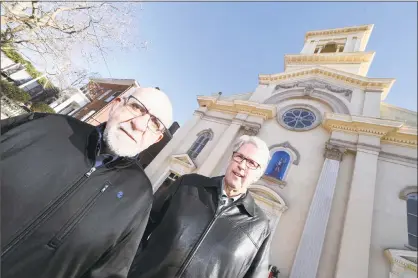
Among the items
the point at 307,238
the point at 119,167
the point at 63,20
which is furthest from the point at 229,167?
the point at 63,20

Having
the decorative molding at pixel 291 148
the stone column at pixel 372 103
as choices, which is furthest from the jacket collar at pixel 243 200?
the stone column at pixel 372 103

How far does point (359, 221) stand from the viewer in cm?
749

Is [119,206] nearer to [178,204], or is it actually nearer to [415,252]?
[178,204]

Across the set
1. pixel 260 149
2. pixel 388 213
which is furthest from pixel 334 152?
pixel 260 149

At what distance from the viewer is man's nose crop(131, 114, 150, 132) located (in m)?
2.05

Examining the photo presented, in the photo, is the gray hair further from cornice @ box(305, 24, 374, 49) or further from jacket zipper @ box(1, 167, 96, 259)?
cornice @ box(305, 24, 374, 49)

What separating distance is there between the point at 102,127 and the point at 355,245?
8618 mm

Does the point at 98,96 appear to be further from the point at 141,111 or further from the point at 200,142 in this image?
the point at 141,111

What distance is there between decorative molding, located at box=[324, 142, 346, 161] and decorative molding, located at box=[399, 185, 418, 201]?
2422 mm

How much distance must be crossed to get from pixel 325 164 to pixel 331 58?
11.8 meters

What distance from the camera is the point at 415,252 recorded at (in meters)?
6.50

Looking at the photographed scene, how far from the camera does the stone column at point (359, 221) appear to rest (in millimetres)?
6719

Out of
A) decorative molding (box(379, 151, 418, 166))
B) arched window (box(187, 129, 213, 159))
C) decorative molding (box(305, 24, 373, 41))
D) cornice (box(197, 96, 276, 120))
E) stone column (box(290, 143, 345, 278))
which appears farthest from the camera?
decorative molding (box(305, 24, 373, 41))

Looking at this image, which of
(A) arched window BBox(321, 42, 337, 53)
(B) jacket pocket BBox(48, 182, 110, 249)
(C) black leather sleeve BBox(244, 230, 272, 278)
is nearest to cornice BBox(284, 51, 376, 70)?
(A) arched window BBox(321, 42, 337, 53)
